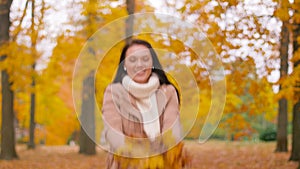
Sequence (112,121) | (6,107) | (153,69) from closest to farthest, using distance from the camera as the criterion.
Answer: (112,121), (153,69), (6,107)

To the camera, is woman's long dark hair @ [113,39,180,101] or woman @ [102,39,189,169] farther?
woman's long dark hair @ [113,39,180,101]

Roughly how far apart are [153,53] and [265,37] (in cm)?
642

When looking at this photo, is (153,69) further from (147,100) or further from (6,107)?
(6,107)

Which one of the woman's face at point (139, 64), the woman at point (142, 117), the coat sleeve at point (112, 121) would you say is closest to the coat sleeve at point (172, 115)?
the woman at point (142, 117)

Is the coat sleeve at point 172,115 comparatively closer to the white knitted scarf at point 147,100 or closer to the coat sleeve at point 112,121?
the white knitted scarf at point 147,100

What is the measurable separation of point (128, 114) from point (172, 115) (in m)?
0.28

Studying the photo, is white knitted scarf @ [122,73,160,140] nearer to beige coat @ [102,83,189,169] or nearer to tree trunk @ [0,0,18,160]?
beige coat @ [102,83,189,169]

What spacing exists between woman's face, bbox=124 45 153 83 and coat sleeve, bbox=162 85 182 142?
18 centimetres

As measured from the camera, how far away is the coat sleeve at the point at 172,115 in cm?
320

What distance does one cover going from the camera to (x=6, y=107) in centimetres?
1525

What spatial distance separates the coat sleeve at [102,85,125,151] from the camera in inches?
126

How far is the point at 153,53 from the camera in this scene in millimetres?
3299

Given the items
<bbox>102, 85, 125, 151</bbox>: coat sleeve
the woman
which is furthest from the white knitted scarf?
<bbox>102, 85, 125, 151</bbox>: coat sleeve

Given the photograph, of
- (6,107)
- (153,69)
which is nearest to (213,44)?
(153,69)
